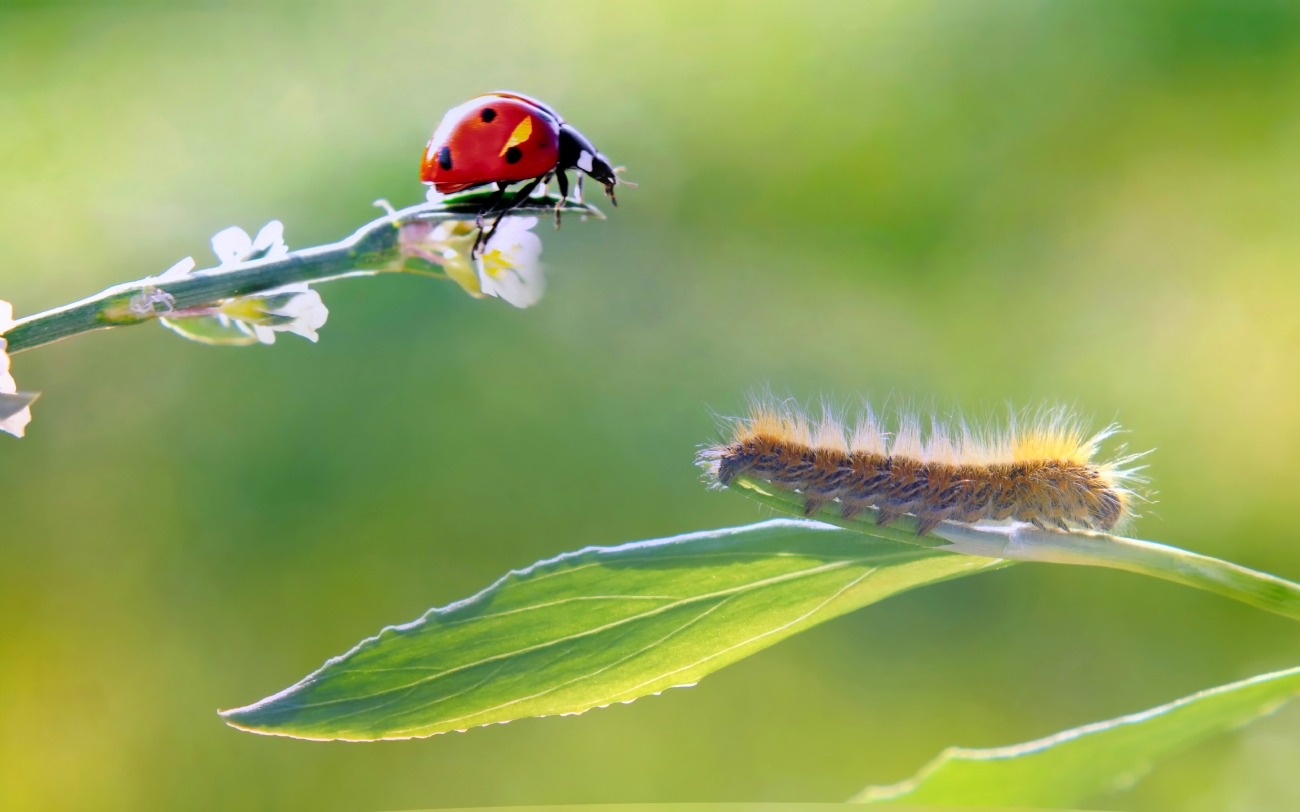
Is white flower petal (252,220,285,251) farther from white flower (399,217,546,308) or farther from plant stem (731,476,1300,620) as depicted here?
plant stem (731,476,1300,620)

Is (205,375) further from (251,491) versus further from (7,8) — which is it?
(7,8)

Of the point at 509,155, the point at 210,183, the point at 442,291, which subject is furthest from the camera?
the point at 442,291

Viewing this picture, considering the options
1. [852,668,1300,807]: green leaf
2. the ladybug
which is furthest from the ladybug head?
[852,668,1300,807]: green leaf

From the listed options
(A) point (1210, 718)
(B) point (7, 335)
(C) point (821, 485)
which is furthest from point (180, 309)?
(A) point (1210, 718)

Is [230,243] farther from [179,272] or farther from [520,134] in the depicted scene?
[520,134]

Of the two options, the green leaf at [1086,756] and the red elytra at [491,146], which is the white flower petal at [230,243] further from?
the green leaf at [1086,756]

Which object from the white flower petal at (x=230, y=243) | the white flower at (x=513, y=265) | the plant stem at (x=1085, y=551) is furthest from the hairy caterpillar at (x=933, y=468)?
the white flower petal at (x=230, y=243)
